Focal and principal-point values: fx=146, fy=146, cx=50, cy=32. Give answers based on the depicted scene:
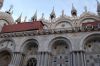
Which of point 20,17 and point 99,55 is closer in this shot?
point 99,55

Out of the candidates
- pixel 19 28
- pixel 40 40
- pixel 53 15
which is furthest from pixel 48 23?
pixel 40 40

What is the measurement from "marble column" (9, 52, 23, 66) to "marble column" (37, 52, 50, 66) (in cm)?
338

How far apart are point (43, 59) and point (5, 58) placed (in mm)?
7979

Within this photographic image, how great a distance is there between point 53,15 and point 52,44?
19.0m

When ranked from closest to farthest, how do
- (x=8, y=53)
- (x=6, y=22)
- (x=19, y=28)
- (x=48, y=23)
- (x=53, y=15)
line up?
(x=8, y=53) → (x=19, y=28) → (x=6, y=22) → (x=48, y=23) → (x=53, y=15)

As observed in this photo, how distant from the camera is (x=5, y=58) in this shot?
26.3m

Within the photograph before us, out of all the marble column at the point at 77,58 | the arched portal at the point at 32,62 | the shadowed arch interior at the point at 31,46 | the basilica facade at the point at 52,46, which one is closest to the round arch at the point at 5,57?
the basilica facade at the point at 52,46

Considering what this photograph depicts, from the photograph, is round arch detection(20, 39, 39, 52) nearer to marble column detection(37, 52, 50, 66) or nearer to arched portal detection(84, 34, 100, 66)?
marble column detection(37, 52, 50, 66)

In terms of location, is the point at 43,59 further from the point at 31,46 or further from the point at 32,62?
the point at 31,46

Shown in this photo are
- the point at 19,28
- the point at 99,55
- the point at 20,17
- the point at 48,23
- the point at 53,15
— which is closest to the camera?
the point at 99,55

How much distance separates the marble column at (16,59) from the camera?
23.6 metres

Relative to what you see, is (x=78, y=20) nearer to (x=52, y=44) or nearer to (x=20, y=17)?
(x=52, y=44)

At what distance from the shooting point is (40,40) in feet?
80.7

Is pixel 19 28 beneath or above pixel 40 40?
above
